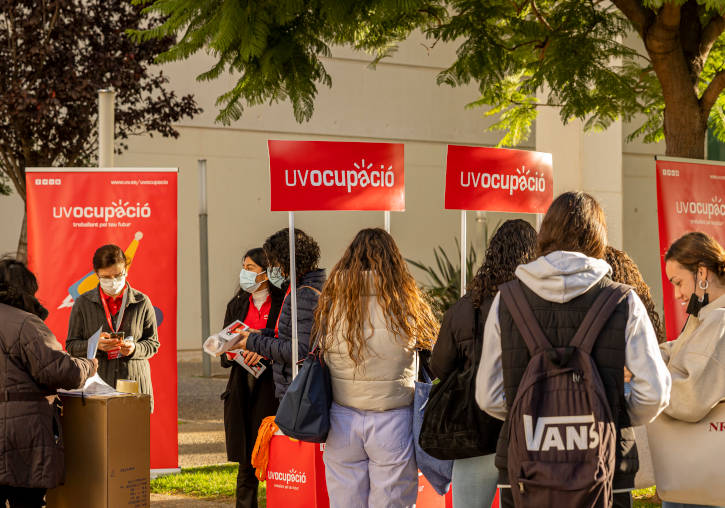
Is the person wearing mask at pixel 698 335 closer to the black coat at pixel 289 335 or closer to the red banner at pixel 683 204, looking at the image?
the black coat at pixel 289 335

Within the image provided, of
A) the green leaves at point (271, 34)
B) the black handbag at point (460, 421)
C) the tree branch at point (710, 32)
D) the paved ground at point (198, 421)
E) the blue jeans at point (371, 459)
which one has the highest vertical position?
the tree branch at point (710, 32)

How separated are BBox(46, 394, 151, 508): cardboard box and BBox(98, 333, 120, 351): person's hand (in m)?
1.27

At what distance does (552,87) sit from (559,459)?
5.03m

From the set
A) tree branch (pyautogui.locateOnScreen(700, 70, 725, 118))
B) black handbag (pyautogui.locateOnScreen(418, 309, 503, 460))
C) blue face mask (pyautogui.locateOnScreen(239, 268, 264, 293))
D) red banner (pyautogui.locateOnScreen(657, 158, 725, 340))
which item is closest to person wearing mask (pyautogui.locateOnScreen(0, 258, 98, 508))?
blue face mask (pyautogui.locateOnScreen(239, 268, 264, 293))

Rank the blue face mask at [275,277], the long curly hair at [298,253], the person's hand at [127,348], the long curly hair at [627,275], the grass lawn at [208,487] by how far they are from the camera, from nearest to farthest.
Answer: the long curly hair at [627,275]
the long curly hair at [298,253]
the blue face mask at [275,277]
the person's hand at [127,348]
the grass lawn at [208,487]

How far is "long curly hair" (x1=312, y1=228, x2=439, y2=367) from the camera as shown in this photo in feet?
15.4

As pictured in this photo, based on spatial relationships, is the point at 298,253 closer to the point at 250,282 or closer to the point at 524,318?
the point at 250,282

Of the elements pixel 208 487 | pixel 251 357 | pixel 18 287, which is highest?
pixel 18 287

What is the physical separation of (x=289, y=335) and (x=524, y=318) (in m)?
2.61

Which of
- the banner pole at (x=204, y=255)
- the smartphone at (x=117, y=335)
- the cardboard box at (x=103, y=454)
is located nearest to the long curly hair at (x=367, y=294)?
the cardboard box at (x=103, y=454)

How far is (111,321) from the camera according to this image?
23.5ft

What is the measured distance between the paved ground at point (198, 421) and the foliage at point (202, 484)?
7.0 inches

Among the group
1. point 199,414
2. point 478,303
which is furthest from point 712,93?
point 199,414

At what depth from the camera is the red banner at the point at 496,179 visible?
21.4 feet
